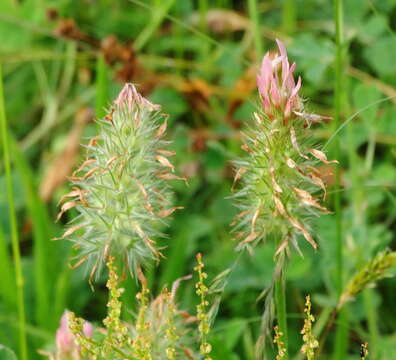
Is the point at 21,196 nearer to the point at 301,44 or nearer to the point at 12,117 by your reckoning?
the point at 12,117

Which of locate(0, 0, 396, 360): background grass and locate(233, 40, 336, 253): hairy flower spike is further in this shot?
locate(0, 0, 396, 360): background grass

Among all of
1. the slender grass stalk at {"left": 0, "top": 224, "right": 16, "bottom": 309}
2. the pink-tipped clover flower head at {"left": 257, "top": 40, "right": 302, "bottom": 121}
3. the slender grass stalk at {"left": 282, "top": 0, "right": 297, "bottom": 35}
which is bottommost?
the slender grass stalk at {"left": 0, "top": 224, "right": 16, "bottom": 309}

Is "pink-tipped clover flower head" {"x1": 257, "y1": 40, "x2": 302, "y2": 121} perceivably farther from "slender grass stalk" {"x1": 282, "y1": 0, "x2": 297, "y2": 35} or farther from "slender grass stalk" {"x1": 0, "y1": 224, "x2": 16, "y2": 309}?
"slender grass stalk" {"x1": 282, "y1": 0, "x2": 297, "y2": 35}

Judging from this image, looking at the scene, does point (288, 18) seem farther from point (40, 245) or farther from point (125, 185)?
point (125, 185)

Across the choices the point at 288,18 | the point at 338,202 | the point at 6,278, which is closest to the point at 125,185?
the point at 338,202

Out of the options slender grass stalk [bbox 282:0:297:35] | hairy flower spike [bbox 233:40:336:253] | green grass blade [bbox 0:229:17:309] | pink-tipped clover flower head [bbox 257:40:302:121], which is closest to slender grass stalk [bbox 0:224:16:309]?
green grass blade [bbox 0:229:17:309]

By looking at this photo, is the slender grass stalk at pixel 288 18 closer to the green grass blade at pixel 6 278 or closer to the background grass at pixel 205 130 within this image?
the background grass at pixel 205 130

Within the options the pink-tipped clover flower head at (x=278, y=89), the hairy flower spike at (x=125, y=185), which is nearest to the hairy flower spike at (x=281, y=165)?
the pink-tipped clover flower head at (x=278, y=89)

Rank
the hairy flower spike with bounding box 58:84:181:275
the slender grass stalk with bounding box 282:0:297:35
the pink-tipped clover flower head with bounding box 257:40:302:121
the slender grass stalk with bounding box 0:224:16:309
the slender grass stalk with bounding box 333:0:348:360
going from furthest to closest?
the slender grass stalk with bounding box 282:0:297:35 < the slender grass stalk with bounding box 0:224:16:309 < the slender grass stalk with bounding box 333:0:348:360 < the hairy flower spike with bounding box 58:84:181:275 < the pink-tipped clover flower head with bounding box 257:40:302:121
